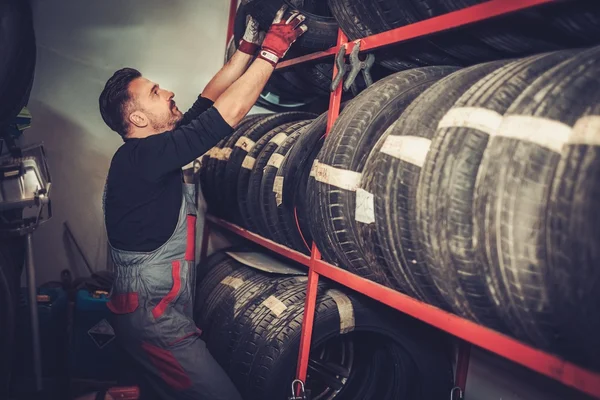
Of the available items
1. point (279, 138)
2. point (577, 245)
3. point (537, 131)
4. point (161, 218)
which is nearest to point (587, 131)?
point (537, 131)

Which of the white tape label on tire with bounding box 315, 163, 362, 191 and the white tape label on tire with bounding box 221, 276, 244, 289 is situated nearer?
the white tape label on tire with bounding box 315, 163, 362, 191

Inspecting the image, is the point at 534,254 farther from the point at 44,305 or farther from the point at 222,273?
the point at 44,305

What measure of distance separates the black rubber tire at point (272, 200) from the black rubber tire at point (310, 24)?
0.46 m

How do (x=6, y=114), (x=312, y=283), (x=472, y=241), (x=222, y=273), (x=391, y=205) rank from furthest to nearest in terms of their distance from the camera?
1. (x=222, y=273)
2. (x=6, y=114)
3. (x=312, y=283)
4. (x=391, y=205)
5. (x=472, y=241)

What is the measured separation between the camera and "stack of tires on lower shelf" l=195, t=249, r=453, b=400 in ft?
7.78

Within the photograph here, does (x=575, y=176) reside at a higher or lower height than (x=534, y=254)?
higher

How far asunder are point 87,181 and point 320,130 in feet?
8.81

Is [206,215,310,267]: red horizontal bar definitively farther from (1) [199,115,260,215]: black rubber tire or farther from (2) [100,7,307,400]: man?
(2) [100,7,307,400]: man

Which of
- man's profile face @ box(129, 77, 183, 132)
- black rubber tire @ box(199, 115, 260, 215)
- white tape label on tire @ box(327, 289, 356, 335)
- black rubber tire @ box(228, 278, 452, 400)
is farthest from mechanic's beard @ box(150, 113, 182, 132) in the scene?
white tape label on tire @ box(327, 289, 356, 335)

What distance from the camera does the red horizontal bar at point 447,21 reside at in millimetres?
1428

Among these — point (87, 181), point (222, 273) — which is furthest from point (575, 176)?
point (87, 181)

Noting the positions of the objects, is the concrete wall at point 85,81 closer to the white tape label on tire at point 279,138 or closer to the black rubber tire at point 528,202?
the white tape label on tire at point 279,138

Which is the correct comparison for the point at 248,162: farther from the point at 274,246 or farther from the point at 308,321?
the point at 308,321

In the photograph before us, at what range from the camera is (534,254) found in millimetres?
1168
